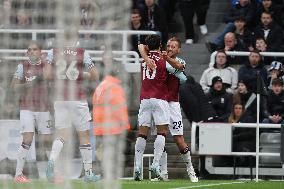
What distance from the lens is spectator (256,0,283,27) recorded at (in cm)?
2403

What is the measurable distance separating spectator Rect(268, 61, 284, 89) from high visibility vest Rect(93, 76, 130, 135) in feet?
19.1

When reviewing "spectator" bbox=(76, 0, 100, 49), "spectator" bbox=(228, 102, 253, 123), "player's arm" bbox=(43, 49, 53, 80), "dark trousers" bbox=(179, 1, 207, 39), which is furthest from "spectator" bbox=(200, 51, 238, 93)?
"spectator" bbox=(76, 0, 100, 49)

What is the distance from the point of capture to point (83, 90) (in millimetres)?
16281

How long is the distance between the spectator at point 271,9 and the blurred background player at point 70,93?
287 inches

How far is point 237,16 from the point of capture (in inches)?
947

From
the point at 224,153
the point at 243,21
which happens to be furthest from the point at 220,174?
the point at 243,21

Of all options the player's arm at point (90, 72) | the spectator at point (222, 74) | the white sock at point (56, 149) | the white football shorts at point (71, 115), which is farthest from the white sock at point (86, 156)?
the spectator at point (222, 74)

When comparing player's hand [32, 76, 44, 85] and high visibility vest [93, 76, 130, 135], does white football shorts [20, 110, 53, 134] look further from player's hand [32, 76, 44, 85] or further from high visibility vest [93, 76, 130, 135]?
player's hand [32, 76, 44, 85]

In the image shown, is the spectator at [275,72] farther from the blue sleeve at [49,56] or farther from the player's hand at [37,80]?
the blue sleeve at [49,56]

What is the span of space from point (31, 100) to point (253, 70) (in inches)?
219

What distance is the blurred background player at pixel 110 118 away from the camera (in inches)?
498

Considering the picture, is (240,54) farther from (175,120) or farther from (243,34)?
(175,120)

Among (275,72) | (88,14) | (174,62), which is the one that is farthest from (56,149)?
(275,72)

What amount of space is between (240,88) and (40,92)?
596 cm
